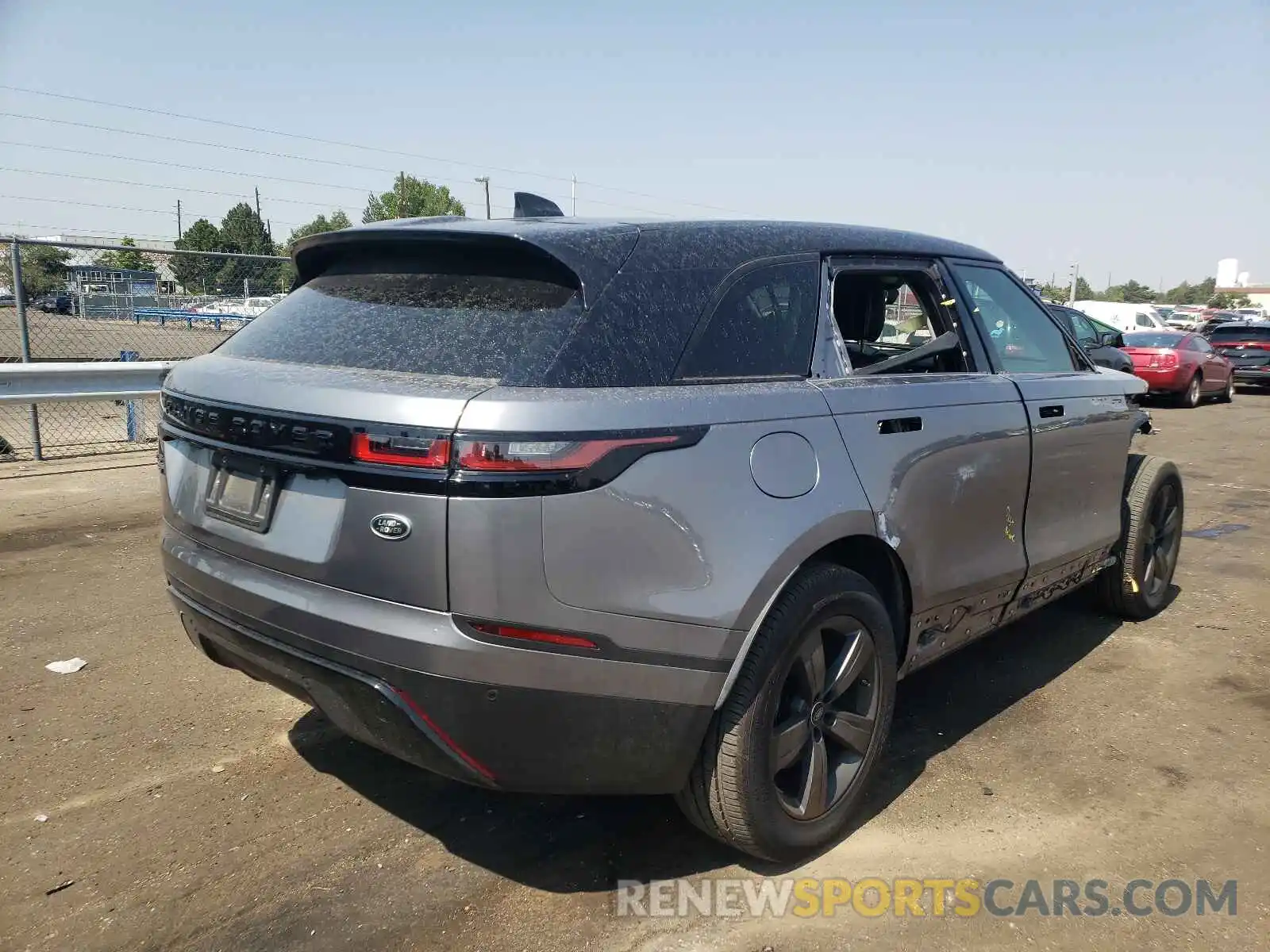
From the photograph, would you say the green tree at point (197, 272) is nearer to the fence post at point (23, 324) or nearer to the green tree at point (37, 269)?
the green tree at point (37, 269)

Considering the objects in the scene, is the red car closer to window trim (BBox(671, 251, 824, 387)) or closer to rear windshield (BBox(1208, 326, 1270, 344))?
rear windshield (BBox(1208, 326, 1270, 344))

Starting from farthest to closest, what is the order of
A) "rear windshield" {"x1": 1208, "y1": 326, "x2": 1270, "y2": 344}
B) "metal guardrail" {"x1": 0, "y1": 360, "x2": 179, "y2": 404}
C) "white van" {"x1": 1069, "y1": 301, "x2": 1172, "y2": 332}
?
"white van" {"x1": 1069, "y1": 301, "x2": 1172, "y2": 332} → "rear windshield" {"x1": 1208, "y1": 326, "x2": 1270, "y2": 344} → "metal guardrail" {"x1": 0, "y1": 360, "x2": 179, "y2": 404}

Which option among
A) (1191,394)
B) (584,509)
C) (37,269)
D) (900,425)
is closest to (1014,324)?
(900,425)

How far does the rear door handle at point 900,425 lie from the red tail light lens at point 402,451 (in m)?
1.39

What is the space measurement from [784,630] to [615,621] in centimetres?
52

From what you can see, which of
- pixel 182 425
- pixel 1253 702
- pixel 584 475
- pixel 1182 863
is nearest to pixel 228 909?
pixel 182 425

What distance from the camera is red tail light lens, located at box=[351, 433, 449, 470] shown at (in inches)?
84.0

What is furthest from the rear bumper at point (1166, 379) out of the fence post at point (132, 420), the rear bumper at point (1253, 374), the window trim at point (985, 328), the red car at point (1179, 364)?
the fence post at point (132, 420)

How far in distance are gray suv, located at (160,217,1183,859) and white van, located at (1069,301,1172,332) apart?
33.0 metres

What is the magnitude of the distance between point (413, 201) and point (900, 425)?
57337 millimetres

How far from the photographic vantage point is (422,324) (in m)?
2.53

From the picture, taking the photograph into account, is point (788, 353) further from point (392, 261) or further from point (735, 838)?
point (735, 838)

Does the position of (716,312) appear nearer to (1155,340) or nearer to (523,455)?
(523,455)

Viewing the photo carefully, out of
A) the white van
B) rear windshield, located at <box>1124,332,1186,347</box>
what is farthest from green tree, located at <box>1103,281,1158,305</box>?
rear windshield, located at <box>1124,332,1186,347</box>
